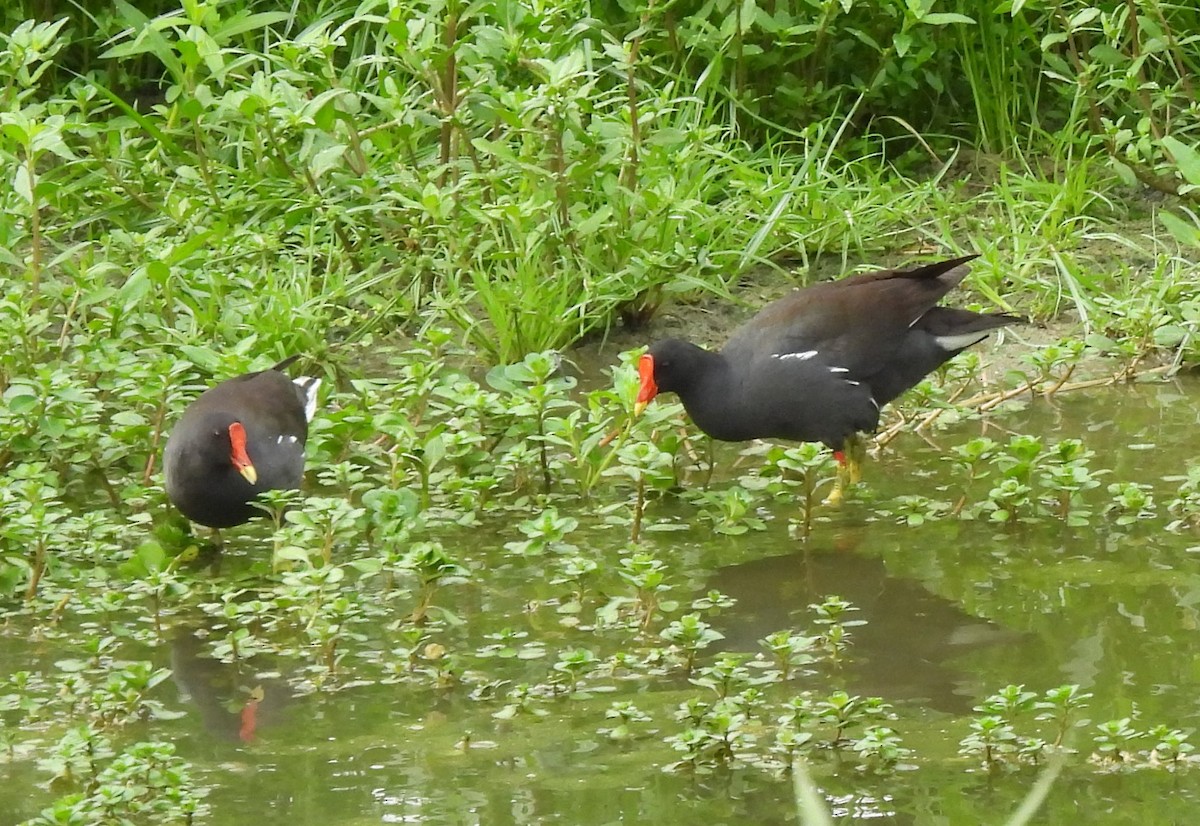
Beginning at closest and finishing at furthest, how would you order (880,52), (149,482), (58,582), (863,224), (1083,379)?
(58,582) → (149,482) → (1083,379) → (863,224) → (880,52)

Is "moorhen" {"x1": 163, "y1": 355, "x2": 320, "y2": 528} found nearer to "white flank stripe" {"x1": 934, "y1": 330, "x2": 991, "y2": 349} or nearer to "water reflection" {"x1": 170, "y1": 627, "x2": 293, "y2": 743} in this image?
"water reflection" {"x1": 170, "y1": 627, "x2": 293, "y2": 743}

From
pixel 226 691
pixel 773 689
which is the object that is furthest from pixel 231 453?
pixel 773 689

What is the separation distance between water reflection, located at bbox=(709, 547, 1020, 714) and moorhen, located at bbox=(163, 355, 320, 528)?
1.24 m

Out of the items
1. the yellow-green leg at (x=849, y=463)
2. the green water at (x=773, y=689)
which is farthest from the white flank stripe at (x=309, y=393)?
the yellow-green leg at (x=849, y=463)

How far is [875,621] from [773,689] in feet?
1.83

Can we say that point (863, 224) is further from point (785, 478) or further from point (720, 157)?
point (785, 478)

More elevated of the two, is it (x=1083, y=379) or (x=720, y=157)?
(x=720, y=157)

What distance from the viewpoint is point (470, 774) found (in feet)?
10.9

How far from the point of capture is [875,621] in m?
4.19

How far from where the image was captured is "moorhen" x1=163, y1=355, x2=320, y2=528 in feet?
15.2

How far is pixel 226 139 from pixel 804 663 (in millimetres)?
4371

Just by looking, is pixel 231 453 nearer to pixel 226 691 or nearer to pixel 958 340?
pixel 226 691

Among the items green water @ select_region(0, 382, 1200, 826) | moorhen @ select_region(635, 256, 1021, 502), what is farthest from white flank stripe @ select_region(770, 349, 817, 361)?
green water @ select_region(0, 382, 1200, 826)

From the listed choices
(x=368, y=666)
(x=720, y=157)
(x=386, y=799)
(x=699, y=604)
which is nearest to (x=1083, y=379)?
(x=720, y=157)
